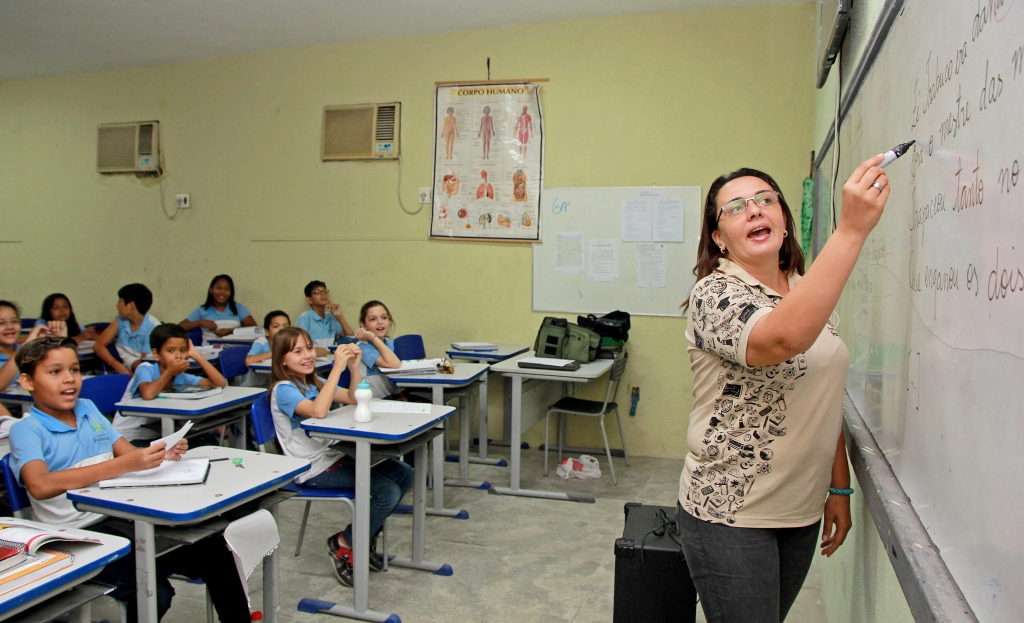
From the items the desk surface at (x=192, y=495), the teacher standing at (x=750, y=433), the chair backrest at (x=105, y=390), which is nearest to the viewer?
the teacher standing at (x=750, y=433)

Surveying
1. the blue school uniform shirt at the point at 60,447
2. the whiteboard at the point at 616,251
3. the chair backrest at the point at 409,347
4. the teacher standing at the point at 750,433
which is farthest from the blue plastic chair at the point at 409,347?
the teacher standing at the point at 750,433

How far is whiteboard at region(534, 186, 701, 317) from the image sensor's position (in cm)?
491

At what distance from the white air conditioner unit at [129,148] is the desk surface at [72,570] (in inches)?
210

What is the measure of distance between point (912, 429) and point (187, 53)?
6240 millimetres

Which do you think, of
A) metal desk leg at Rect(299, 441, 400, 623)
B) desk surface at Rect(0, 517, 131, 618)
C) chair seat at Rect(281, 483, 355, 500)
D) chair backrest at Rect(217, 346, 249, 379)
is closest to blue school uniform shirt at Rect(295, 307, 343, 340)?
chair backrest at Rect(217, 346, 249, 379)

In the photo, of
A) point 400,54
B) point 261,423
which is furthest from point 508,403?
point 400,54

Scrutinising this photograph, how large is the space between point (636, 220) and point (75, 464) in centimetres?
376

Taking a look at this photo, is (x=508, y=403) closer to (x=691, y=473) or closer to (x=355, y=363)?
(x=355, y=363)

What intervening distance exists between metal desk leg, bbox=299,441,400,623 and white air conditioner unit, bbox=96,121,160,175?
4726mm

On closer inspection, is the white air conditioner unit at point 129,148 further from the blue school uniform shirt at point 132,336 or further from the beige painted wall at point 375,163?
the blue school uniform shirt at point 132,336

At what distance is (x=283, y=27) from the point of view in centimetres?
528

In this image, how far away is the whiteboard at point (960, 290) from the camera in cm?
68

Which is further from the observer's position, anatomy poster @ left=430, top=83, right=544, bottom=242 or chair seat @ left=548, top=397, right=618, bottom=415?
anatomy poster @ left=430, top=83, right=544, bottom=242

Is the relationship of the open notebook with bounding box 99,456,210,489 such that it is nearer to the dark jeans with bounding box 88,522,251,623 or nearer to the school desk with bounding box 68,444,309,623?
the school desk with bounding box 68,444,309,623
